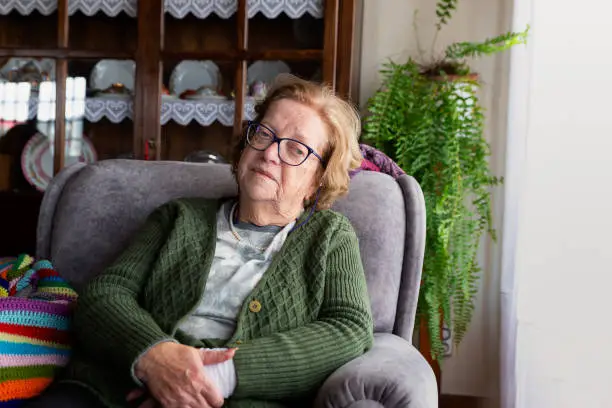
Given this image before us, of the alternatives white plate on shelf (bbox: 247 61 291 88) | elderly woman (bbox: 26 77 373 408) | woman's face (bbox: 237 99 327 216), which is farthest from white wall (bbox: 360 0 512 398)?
woman's face (bbox: 237 99 327 216)

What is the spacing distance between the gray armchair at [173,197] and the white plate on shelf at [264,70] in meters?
1.01

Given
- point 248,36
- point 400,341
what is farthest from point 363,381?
point 248,36

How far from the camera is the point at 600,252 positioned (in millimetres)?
1751

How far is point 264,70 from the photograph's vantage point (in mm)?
2873

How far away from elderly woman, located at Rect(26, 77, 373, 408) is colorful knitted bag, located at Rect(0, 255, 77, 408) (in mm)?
45

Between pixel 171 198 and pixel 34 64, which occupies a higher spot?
pixel 34 64

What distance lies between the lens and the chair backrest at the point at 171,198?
1.75 metres

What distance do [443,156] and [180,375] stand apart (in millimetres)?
1414

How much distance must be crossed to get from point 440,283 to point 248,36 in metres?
1.17

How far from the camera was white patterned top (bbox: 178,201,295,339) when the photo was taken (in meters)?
1.52

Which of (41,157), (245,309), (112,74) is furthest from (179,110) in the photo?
(245,309)

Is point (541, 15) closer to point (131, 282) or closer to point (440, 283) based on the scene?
point (440, 283)

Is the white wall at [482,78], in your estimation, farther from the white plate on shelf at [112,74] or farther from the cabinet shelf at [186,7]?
the white plate on shelf at [112,74]

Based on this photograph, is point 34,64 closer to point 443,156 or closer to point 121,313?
point 443,156
